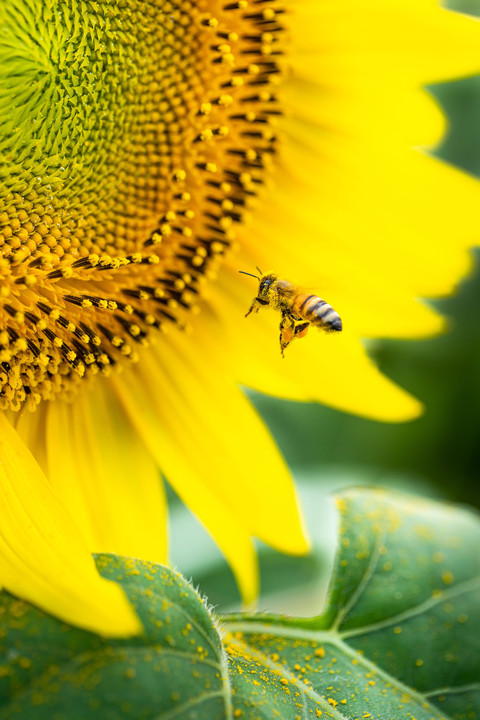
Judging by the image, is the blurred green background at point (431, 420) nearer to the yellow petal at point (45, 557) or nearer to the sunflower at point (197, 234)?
the sunflower at point (197, 234)

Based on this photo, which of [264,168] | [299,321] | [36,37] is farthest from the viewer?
[264,168]

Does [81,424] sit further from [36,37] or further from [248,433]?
[36,37]

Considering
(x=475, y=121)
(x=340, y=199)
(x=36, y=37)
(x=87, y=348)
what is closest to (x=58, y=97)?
(x=36, y=37)

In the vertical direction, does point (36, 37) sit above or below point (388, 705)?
above

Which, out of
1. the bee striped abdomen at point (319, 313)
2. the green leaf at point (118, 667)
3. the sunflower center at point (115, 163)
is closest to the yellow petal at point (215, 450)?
the sunflower center at point (115, 163)

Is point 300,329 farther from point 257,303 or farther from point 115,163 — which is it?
point 115,163

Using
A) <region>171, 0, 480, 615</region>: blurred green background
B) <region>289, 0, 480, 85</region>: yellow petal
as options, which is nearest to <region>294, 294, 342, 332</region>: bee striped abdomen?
<region>289, 0, 480, 85</region>: yellow petal

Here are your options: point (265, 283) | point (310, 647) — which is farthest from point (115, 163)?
point (310, 647)
